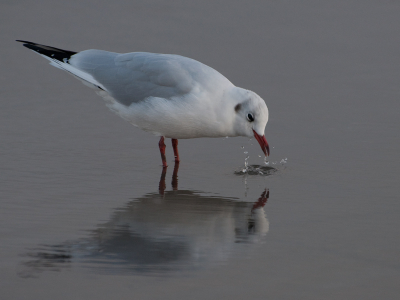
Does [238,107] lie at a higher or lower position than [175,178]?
higher

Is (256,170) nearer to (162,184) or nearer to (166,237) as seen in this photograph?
(162,184)

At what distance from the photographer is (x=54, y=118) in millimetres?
6762

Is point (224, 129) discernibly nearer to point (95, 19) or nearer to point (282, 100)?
point (282, 100)

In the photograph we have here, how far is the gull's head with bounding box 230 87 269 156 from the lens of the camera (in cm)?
520

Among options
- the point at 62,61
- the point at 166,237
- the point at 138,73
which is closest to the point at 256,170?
the point at 138,73

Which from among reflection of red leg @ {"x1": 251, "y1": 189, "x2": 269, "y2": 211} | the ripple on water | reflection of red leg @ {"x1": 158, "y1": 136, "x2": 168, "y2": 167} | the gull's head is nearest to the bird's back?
the gull's head

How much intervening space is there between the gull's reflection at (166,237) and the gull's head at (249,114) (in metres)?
0.58

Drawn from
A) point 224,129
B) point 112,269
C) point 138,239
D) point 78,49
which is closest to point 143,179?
point 224,129

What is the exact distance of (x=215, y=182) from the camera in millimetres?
5176

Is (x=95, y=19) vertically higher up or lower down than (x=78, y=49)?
higher up

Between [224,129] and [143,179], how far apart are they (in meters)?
0.76

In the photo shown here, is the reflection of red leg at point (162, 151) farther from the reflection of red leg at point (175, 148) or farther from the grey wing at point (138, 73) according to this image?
the grey wing at point (138, 73)

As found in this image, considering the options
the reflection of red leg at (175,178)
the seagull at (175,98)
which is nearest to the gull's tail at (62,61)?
the seagull at (175,98)

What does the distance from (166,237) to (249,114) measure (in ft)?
5.15
